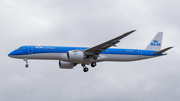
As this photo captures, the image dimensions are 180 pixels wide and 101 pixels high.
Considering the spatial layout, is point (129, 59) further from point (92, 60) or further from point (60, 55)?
point (60, 55)

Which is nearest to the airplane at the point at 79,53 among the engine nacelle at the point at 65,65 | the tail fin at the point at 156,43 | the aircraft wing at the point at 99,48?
the aircraft wing at the point at 99,48

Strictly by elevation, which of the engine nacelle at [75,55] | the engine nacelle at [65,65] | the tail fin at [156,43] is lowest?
the engine nacelle at [65,65]

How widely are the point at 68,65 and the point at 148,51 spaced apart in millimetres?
14221

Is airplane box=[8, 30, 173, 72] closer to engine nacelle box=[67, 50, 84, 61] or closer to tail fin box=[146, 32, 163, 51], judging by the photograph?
engine nacelle box=[67, 50, 84, 61]

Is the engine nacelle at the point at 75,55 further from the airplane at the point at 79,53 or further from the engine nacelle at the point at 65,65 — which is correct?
the engine nacelle at the point at 65,65

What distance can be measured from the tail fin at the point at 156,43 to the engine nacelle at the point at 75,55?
13870 millimetres

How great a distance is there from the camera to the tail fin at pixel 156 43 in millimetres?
55912

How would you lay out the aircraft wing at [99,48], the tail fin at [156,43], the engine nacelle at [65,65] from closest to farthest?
1. the aircraft wing at [99,48]
2. the engine nacelle at [65,65]
3. the tail fin at [156,43]

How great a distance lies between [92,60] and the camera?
162ft

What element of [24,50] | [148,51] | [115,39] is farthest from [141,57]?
[24,50]

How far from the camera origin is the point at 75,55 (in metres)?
47.8

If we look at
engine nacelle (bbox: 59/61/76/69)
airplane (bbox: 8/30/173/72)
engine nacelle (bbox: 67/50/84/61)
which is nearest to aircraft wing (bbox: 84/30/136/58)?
airplane (bbox: 8/30/173/72)

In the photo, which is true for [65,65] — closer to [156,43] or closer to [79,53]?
[79,53]

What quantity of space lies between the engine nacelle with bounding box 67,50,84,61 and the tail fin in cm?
1387
